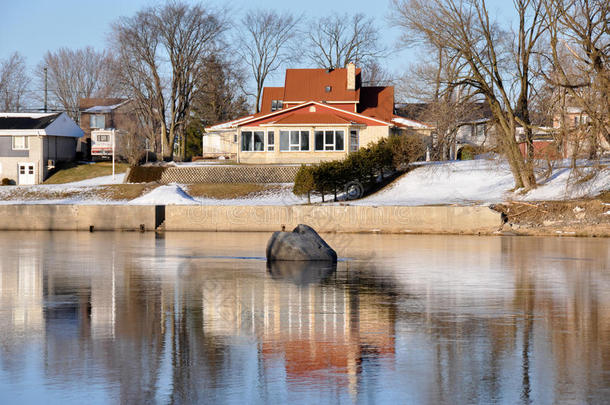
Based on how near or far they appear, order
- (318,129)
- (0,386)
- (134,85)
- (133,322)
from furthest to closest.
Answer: (134,85)
(318,129)
(133,322)
(0,386)

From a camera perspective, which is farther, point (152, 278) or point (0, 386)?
point (152, 278)

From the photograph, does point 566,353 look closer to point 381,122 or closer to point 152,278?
point 152,278

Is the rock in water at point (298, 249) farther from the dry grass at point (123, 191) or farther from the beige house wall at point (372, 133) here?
the beige house wall at point (372, 133)

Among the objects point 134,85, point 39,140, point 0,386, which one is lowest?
point 0,386

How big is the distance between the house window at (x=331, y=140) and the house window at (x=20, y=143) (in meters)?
23.8

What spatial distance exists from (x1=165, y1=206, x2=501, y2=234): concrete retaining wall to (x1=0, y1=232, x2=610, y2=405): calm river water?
43.7ft

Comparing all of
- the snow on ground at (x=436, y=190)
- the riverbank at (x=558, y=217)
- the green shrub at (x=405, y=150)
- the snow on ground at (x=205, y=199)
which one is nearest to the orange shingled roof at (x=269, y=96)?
the snow on ground at (x=436, y=190)

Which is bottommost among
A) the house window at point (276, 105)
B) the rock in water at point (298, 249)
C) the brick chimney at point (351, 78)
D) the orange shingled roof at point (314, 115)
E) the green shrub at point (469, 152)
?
the rock in water at point (298, 249)

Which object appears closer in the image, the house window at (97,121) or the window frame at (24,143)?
the window frame at (24,143)

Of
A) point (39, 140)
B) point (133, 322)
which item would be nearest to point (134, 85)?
point (39, 140)

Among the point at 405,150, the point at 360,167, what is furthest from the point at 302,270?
the point at 405,150

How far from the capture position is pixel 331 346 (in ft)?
36.0

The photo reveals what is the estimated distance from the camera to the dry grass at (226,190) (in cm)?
4934

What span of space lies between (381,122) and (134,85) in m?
23.8
